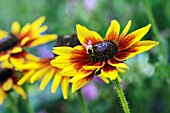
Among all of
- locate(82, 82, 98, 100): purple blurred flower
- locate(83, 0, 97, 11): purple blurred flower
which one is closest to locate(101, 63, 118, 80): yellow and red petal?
locate(82, 82, 98, 100): purple blurred flower

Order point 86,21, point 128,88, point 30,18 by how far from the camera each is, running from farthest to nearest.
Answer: point 30,18, point 86,21, point 128,88

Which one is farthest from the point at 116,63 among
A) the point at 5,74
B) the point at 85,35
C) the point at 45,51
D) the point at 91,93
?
the point at 45,51

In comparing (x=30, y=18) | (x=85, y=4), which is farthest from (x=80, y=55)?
(x=30, y=18)

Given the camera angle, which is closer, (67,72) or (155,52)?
(67,72)

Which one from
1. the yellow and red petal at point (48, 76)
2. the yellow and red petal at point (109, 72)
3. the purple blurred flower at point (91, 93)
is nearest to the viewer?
the yellow and red petal at point (109, 72)

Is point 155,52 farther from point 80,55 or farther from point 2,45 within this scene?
point 80,55

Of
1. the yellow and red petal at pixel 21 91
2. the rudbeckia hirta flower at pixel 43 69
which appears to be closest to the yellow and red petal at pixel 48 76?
the rudbeckia hirta flower at pixel 43 69

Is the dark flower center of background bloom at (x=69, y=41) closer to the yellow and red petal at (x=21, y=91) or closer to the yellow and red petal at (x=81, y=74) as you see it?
the yellow and red petal at (x=21, y=91)

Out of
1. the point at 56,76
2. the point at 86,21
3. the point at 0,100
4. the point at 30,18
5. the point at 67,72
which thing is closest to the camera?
the point at 67,72
